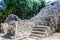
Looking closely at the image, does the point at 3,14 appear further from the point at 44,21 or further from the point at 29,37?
the point at 29,37

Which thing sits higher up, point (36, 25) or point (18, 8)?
point (18, 8)

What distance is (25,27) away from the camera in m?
7.84

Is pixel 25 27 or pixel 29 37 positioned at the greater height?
pixel 25 27

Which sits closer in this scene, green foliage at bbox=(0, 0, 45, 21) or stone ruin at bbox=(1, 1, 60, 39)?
stone ruin at bbox=(1, 1, 60, 39)

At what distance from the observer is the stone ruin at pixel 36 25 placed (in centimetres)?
713

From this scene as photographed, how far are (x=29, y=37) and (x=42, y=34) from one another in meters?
0.76

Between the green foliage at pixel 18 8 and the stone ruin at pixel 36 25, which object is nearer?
the stone ruin at pixel 36 25

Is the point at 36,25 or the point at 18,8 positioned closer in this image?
the point at 36,25

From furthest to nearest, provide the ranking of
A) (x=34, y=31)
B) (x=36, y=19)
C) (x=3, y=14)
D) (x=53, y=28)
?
(x=3, y=14) → (x=36, y=19) → (x=53, y=28) → (x=34, y=31)

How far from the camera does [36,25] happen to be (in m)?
9.26

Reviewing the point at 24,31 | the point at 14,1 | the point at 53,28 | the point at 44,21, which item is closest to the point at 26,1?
the point at 14,1

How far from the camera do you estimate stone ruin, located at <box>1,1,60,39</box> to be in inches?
281

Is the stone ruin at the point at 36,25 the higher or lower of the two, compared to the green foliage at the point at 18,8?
lower

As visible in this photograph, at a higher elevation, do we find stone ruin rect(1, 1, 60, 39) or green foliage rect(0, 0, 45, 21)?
green foliage rect(0, 0, 45, 21)
